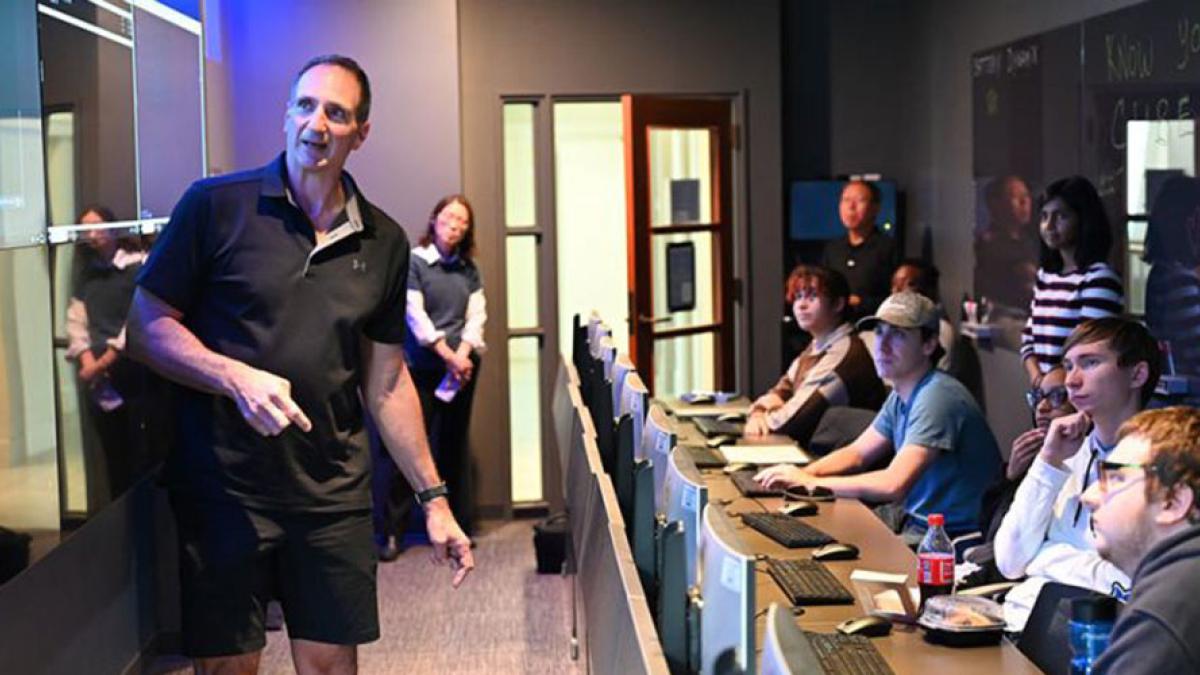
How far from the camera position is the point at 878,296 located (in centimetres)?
867

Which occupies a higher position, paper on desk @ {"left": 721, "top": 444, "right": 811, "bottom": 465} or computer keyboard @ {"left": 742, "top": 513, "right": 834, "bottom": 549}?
paper on desk @ {"left": 721, "top": 444, "right": 811, "bottom": 465}

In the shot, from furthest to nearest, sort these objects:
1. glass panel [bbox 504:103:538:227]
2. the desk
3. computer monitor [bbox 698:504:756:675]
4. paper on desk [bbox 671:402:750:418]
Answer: glass panel [bbox 504:103:538:227] → paper on desk [bbox 671:402:750:418] → the desk → computer monitor [bbox 698:504:756:675]

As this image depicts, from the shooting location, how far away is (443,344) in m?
7.86

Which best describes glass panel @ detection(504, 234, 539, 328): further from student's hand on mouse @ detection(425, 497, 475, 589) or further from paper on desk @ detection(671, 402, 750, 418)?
student's hand on mouse @ detection(425, 497, 475, 589)

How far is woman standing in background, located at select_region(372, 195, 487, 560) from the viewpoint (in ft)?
25.7

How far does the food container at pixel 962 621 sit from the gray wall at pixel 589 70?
525cm

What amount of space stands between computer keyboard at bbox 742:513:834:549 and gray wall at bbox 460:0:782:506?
4.05m

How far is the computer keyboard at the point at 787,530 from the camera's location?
424 centimetres

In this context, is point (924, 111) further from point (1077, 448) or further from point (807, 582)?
point (807, 582)

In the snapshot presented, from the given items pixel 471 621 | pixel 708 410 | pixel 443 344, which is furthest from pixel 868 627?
pixel 443 344

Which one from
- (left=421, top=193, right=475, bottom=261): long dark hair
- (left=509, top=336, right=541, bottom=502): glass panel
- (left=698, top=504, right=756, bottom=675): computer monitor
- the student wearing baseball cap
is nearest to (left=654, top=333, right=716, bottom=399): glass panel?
(left=509, top=336, right=541, bottom=502): glass panel

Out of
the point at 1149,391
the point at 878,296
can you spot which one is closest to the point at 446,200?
the point at 878,296

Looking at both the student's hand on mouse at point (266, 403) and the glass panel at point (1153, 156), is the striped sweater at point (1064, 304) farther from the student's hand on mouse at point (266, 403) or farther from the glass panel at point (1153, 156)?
the student's hand on mouse at point (266, 403)

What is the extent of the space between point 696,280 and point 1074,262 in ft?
9.38
